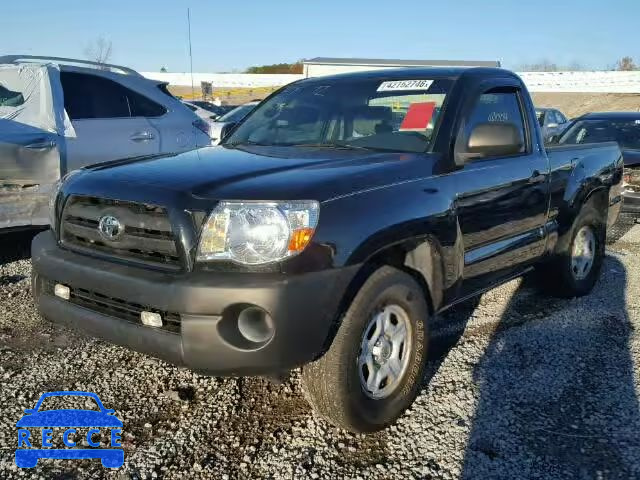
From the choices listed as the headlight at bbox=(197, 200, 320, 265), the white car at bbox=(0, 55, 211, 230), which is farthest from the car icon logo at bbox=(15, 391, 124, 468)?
the white car at bbox=(0, 55, 211, 230)

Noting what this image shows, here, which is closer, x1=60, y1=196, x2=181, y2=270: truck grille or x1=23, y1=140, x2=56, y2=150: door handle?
x1=60, y1=196, x2=181, y2=270: truck grille

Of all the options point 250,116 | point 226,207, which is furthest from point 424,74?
point 226,207

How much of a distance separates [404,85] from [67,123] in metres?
3.24

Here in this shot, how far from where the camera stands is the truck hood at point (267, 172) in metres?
2.52

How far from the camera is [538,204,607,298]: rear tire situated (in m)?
4.69

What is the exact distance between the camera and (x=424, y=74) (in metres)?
3.79

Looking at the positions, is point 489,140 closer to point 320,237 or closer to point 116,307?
point 320,237

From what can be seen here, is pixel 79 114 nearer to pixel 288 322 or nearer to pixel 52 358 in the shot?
pixel 52 358

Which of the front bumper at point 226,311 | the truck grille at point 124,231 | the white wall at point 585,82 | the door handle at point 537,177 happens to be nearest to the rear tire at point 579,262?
the door handle at point 537,177

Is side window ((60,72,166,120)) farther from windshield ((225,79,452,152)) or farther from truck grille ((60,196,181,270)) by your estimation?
truck grille ((60,196,181,270))

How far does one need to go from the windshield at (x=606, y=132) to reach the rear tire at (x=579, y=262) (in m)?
3.78

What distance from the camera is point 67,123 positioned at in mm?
5289

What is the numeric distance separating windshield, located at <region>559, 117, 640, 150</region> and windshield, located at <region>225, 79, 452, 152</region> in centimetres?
559

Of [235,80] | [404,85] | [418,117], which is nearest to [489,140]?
[418,117]
